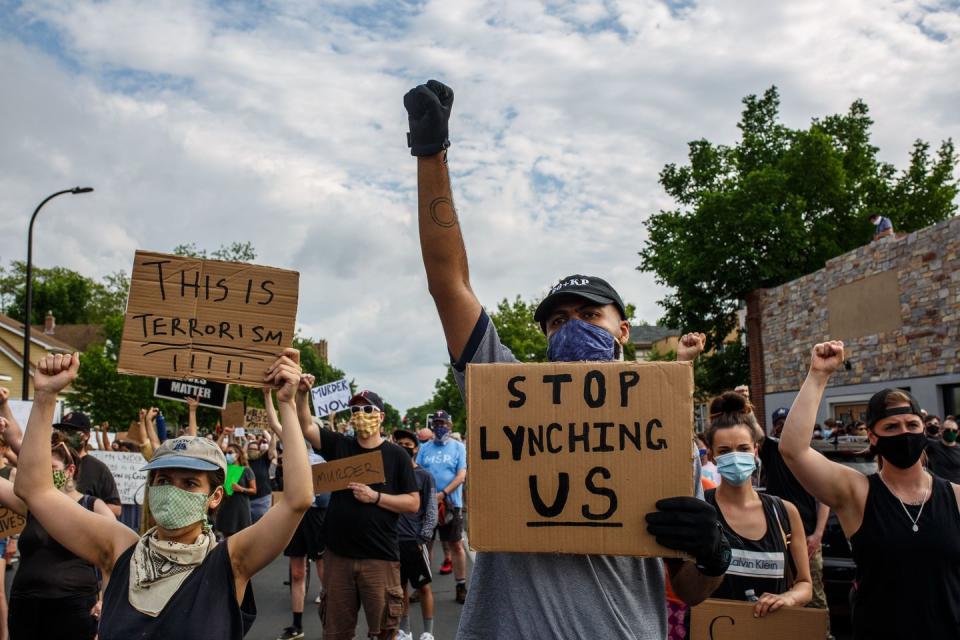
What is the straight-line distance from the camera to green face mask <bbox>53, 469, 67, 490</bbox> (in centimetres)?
544

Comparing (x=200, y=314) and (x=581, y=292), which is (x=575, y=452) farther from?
(x=200, y=314)

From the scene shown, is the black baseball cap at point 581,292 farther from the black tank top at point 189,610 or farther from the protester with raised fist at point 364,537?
the protester with raised fist at point 364,537

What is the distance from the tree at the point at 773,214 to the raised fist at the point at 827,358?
95.1 feet

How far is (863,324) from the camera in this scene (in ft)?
77.6

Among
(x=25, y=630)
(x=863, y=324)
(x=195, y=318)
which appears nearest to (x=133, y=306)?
(x=195, y=318)

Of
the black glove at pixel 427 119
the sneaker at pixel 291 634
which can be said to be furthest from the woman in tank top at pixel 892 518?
the sneaker at pixel 291 634

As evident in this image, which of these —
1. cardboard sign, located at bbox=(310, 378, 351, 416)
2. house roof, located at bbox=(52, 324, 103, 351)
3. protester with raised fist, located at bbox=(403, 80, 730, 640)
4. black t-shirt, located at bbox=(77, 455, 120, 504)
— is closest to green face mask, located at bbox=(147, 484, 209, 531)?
protester with raised fist, located at bbox=(403, 80, 730, 640)

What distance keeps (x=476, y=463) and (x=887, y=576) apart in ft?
7.94

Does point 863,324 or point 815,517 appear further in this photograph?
point 863,324

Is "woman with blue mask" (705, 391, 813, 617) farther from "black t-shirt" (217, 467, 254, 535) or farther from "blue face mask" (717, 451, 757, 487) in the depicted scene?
"black t-shirt" (217, 467, 254, 535)

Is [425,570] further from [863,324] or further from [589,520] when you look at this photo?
[863,324]

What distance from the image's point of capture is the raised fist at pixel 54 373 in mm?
3035

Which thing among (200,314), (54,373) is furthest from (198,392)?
(54,373)

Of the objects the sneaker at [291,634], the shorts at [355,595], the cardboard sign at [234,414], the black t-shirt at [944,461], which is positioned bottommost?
the sneaker at [291,634]
